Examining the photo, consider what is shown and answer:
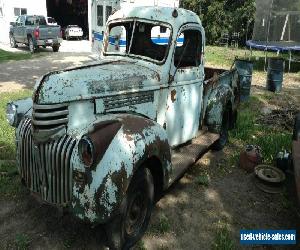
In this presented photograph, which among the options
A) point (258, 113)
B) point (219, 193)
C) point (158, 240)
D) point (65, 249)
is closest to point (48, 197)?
point (65, 249)

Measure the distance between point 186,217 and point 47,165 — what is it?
1.89 m

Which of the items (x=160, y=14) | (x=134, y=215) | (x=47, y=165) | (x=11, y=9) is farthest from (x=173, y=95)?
(x=11, y=9)

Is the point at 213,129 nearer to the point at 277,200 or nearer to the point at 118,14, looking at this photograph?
the point at 277,200

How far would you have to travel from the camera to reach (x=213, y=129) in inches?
227

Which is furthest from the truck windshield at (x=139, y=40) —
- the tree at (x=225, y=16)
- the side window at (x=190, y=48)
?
the tree at (x=225, y=16)

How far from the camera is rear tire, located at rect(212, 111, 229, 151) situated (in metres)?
6.13

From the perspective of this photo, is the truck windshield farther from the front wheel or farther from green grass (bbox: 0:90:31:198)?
green grass (bbox: 0:90:31:198)

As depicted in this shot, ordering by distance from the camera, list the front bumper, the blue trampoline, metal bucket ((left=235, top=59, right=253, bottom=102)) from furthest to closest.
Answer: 1. the front bumper
2. the blue trampoline
3. metal bucket ((left=235, top=59, right=253, bottom=102))

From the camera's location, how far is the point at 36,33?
58.8 ft

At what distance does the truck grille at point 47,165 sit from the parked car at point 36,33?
1582 centimetres

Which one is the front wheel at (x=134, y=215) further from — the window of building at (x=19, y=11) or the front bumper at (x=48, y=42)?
the window of building at (x=19, y=11)

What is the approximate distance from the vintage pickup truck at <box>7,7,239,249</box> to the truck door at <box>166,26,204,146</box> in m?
0.01

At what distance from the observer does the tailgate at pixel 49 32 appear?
18000 mm

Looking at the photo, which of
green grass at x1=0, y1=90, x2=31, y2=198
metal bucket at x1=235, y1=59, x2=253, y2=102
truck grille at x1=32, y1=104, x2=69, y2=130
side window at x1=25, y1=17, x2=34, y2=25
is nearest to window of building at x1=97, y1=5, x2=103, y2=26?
side window at x1=25, y1=17, x2=34, y2=25
